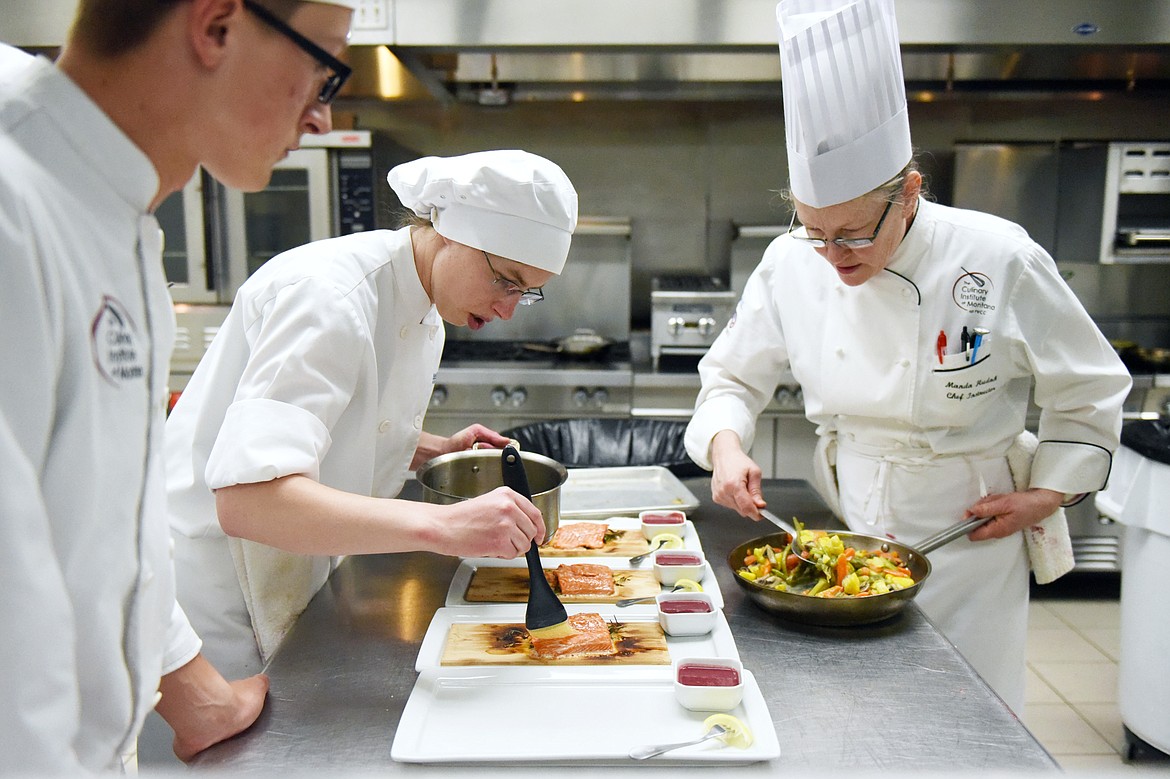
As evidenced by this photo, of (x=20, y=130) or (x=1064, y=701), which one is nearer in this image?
(x=20, y=130)

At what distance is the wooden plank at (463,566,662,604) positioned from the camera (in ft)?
5.13

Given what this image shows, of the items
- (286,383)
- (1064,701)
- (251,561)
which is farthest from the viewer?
(1064,701)

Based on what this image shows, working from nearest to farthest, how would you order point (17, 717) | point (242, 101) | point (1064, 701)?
1. point (17, 717)
2. point (242, 101)
3. point (1064, 701)

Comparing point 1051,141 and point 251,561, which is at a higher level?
point 1051,141

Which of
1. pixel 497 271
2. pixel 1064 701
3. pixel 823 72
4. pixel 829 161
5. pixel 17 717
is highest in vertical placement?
pixel 823 72

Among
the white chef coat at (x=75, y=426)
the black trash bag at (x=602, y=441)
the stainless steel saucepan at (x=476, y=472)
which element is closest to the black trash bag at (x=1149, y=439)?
the black trash bag at (x=602, y=441)

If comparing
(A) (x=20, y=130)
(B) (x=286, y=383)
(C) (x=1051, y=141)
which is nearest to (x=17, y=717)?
(A) (x=20, y=130)

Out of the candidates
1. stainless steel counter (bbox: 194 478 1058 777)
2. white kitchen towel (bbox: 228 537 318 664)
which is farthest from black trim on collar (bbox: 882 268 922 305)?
white kitchen towel (bbox: 228 537 318 664)

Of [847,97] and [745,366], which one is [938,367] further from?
[847,97]

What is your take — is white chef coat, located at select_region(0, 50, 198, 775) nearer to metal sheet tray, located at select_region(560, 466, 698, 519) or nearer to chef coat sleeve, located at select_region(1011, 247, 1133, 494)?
metal sheet tray, located at select_region(560, 466, 698, 519)

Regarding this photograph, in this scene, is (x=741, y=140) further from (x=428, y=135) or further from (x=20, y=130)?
(x=20, y=130)

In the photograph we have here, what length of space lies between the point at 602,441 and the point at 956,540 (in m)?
1.29

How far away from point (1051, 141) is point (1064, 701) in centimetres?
255

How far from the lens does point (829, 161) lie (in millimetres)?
1733
